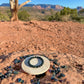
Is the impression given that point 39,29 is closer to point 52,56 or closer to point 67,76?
point 52,56

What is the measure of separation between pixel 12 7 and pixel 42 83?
7497 mm

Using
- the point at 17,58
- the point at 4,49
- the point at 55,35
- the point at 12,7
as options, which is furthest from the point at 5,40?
the point at 12,7

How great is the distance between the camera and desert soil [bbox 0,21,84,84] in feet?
7.93

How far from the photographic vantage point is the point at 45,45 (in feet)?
14.1

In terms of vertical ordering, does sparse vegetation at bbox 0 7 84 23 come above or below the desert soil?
above

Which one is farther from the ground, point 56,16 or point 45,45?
point 56,16

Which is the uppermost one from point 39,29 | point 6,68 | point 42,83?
point 39,29

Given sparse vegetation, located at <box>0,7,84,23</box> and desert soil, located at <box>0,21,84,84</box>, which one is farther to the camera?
sparse vegetation, located at <box>0,7,84,23</box>

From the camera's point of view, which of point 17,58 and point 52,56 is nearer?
point 17,58

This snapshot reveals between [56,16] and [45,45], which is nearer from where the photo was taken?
[45,45]

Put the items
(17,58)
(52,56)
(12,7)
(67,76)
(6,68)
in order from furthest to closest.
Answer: (12,7)
(52,56)
(17,58)
(6,68)
(67,76)

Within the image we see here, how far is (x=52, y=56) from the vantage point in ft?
10.2

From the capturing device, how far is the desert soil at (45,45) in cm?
242

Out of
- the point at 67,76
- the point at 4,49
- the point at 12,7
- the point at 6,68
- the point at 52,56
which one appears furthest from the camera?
the point at 12,7
